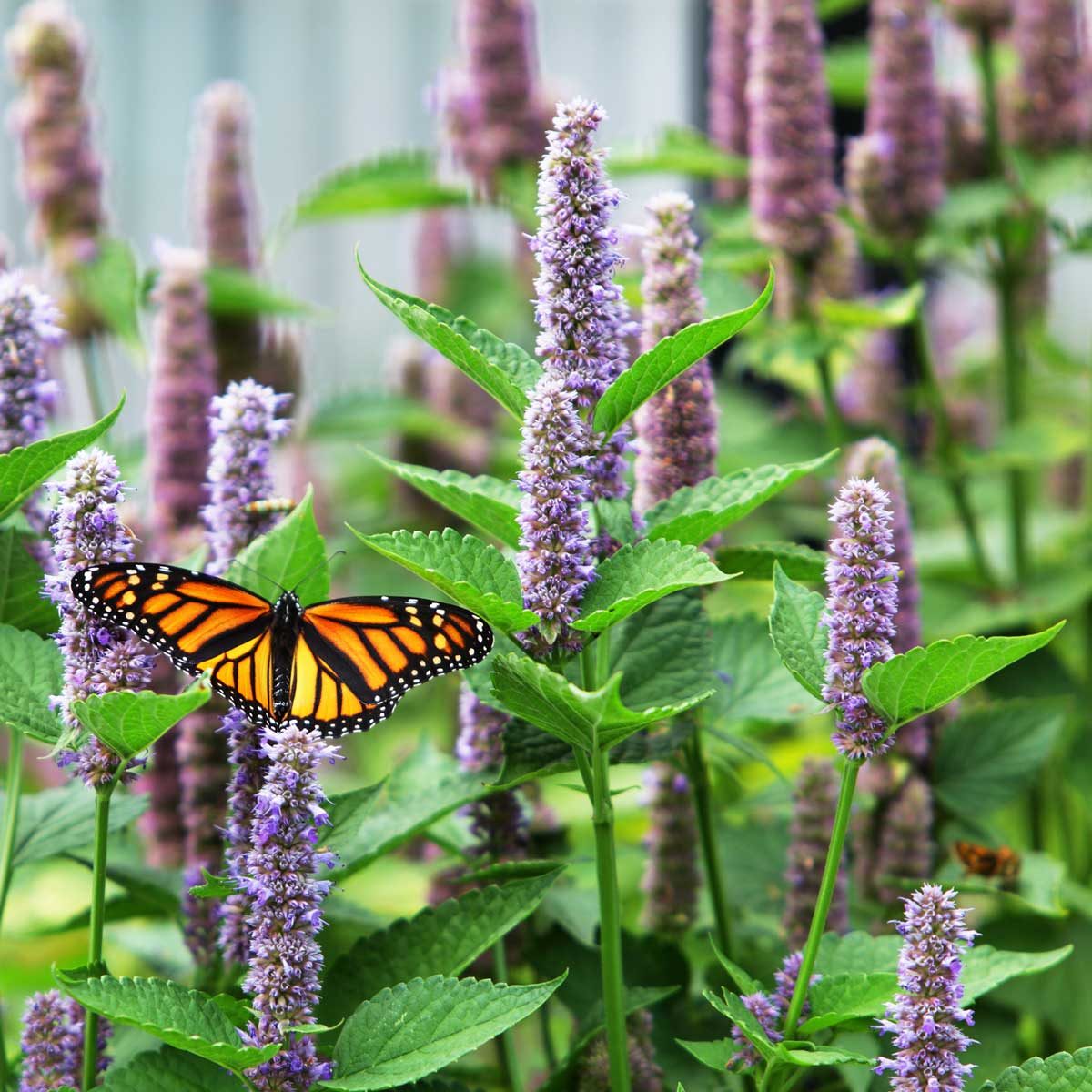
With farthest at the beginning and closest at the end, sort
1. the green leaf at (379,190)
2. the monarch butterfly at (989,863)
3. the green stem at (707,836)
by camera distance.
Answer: the green leaf at (379,190)
the monarch butterfly at (989,863)
the green stem at (707,836)

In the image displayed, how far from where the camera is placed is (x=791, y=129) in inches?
90.2

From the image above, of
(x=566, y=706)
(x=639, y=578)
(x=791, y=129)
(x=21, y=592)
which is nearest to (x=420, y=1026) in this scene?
(x=566, y=706)

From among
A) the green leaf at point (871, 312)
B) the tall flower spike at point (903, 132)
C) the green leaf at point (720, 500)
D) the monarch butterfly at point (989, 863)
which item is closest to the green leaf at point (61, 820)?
the green leaf at point (720, 500)

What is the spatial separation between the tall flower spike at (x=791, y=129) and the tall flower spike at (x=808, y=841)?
3.29 feet

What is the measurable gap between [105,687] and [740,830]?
1025 millimetres

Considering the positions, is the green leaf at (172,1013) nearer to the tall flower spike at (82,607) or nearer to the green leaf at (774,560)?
the tall flower spike at (82,607)

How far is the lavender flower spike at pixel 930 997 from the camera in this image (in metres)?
1.09

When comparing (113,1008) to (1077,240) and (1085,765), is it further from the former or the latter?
(1077,240)

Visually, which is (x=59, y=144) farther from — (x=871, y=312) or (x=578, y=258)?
(x=578, y=258)

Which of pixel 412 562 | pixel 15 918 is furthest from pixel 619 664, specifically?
pixel 15 918

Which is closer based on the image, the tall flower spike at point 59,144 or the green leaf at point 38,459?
the green leaf at point 38,459

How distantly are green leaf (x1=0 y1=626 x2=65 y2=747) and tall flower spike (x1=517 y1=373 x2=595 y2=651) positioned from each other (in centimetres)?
41

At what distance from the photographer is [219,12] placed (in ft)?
28.0

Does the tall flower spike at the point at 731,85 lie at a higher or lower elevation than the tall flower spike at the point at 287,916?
higher
